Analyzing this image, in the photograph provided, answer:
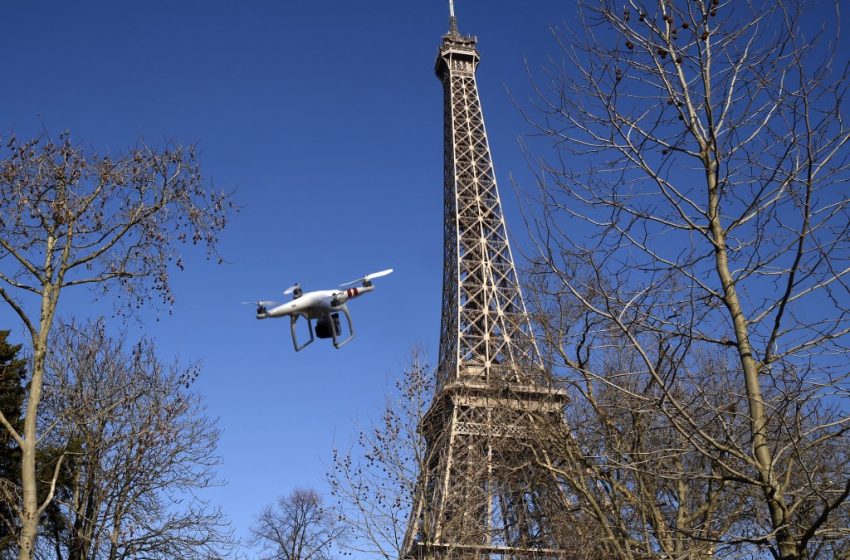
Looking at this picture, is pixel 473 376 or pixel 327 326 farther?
pixel 473 376

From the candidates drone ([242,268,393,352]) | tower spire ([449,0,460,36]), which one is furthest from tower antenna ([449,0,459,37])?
drone ([242,268,393,352])

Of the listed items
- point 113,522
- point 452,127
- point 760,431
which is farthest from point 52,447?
point 452,127

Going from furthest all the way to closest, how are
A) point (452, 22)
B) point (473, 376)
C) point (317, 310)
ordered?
point (452, 22) → point (473, 376) → point (317, 310)

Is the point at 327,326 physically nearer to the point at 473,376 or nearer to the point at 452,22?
the point at 473,376

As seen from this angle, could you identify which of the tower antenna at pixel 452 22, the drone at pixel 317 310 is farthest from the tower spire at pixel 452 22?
the drone at pixel 317 310

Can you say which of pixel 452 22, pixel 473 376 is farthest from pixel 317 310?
pixel 452 22

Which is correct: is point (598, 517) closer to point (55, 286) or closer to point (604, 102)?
point (604, 102)
